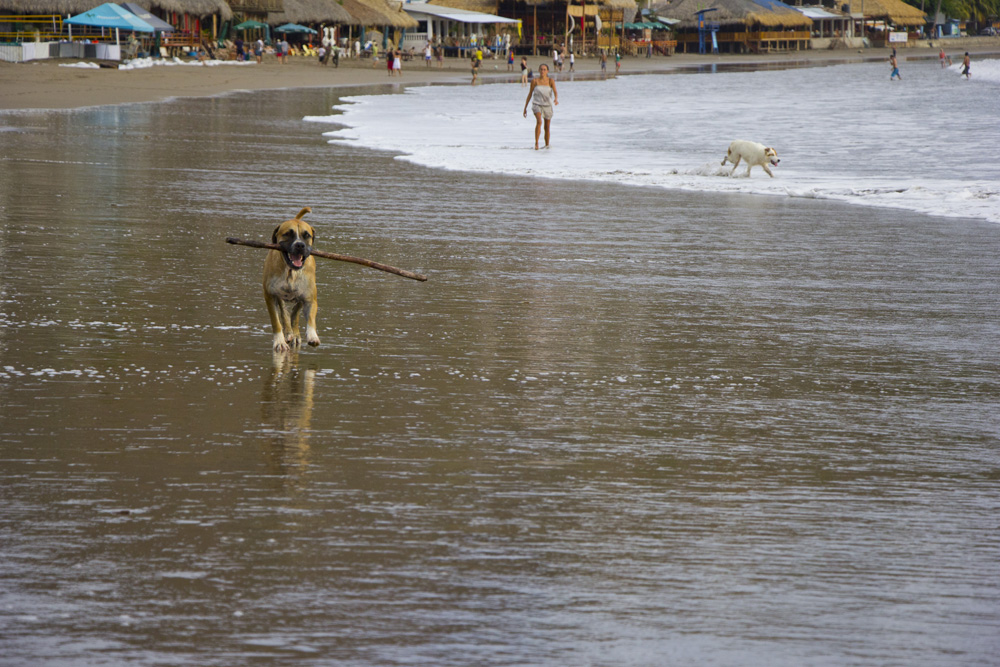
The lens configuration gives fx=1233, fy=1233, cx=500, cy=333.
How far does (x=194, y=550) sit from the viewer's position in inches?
149

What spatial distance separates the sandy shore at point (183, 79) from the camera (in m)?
33.1

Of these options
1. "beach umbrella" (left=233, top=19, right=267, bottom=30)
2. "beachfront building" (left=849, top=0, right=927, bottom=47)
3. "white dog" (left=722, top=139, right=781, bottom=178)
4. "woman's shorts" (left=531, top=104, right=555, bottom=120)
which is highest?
"beachfront building" (left=849, top=0, right=927, bottom=47)

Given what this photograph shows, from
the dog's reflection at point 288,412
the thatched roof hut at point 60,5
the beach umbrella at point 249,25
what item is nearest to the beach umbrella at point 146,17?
the thatched roof hut at point 60,5

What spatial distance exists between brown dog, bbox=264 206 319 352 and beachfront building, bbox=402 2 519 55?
69814 millimetres

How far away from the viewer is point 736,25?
10300cm

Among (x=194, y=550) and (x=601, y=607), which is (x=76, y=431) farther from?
(x=601, y=607)

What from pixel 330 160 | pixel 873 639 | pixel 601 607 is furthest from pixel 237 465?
pixel 330 160

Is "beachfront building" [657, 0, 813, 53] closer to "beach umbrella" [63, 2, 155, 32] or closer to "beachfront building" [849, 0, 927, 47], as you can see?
"beachfront building" [849, 0, 927, 47]

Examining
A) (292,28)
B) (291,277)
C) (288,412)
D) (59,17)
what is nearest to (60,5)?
(59,17)

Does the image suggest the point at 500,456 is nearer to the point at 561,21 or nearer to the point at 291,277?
the point at 291,277

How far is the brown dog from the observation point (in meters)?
6.18

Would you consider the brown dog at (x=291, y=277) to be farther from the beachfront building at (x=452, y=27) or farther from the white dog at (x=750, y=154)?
the beachfront building at (x=452, y=27)

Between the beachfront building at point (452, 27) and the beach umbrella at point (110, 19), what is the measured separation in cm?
2700

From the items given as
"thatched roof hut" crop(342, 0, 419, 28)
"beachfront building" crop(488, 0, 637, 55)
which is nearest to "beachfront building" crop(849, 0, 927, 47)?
"beachfront building" crop(488, 0, 637, 55)
